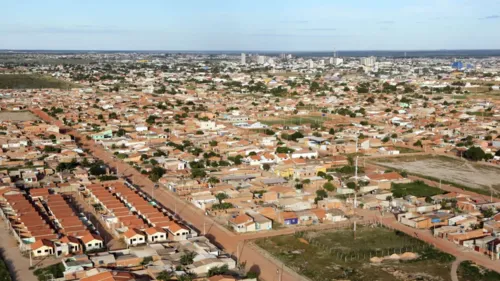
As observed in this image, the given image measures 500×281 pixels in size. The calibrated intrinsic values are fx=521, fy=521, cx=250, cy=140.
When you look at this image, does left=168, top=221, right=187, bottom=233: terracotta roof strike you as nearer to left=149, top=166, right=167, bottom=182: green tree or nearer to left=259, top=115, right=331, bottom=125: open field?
left=149, top=166, right=167, bottom=182: green tree

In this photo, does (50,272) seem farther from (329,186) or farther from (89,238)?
(329,186)

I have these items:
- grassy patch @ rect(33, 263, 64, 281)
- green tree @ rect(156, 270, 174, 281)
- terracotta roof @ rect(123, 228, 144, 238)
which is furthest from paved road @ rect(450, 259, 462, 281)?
grassy patch @ rect(33, 263, 64, 281)

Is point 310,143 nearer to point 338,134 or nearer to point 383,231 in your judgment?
point 338,134

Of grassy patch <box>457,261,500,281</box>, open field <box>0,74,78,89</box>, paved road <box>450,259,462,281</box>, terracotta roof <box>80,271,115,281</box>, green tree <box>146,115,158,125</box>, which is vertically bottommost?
paved road <box>450,259,462,281</box>

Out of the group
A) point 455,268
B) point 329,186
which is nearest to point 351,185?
point 329,186

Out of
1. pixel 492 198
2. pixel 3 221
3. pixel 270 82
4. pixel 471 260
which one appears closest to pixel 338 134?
pixel 492 198

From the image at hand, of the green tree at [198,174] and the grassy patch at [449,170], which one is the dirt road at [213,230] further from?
the grassy patch at [449,170]
